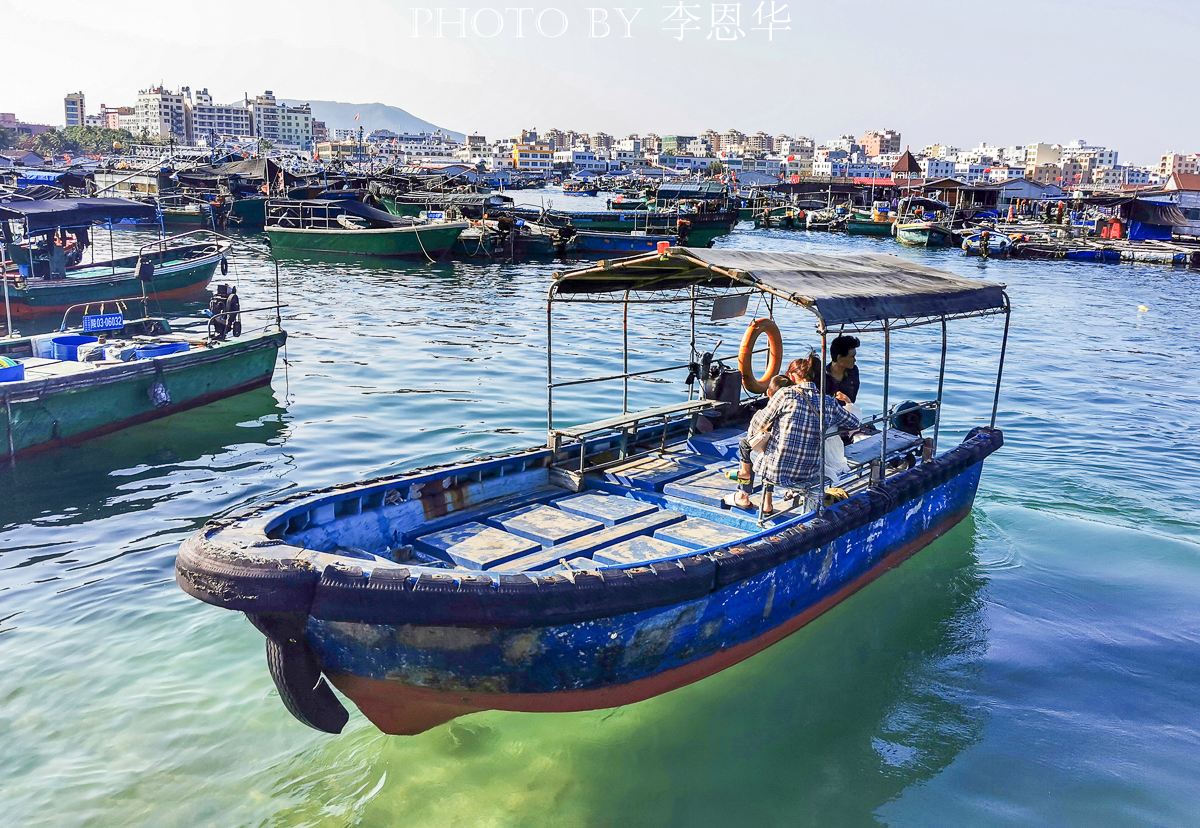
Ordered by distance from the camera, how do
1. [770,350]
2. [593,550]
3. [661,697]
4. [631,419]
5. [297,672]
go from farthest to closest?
[631,419] → [770,350] → [661,697] → [593,550] → [297,672]

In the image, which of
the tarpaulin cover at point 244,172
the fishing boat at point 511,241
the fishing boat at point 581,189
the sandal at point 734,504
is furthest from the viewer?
the fishing boat at point 581,189

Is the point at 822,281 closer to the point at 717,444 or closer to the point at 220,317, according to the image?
the point at 717,444

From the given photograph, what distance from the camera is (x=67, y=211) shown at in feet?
52.5

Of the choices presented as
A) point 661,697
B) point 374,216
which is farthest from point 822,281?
point 374,216

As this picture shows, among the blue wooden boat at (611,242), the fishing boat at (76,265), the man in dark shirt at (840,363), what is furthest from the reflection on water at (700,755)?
the blue wooden boat at (611,242)

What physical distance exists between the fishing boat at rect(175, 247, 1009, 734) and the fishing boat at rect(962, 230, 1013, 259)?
134 feet

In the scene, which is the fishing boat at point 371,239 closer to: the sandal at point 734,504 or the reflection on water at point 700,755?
the sandal at point 734,504

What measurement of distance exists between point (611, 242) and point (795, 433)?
3024 cm

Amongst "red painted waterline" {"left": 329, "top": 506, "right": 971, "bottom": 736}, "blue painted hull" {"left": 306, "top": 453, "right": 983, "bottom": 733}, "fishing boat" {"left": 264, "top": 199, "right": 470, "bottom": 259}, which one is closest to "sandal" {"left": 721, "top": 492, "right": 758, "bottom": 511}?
"blue painted hull" {"left": 306, "top": 453, "right": 983, "bottom": 733}

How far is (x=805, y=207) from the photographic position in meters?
76.1

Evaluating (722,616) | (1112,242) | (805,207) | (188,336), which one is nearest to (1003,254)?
(1112,242)

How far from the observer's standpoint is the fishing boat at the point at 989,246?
46156mm

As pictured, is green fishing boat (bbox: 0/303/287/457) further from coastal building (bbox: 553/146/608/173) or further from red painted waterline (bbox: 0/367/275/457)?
coastal building (bbox: 553/146/608/173)

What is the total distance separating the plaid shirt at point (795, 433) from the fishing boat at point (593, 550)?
21cm
